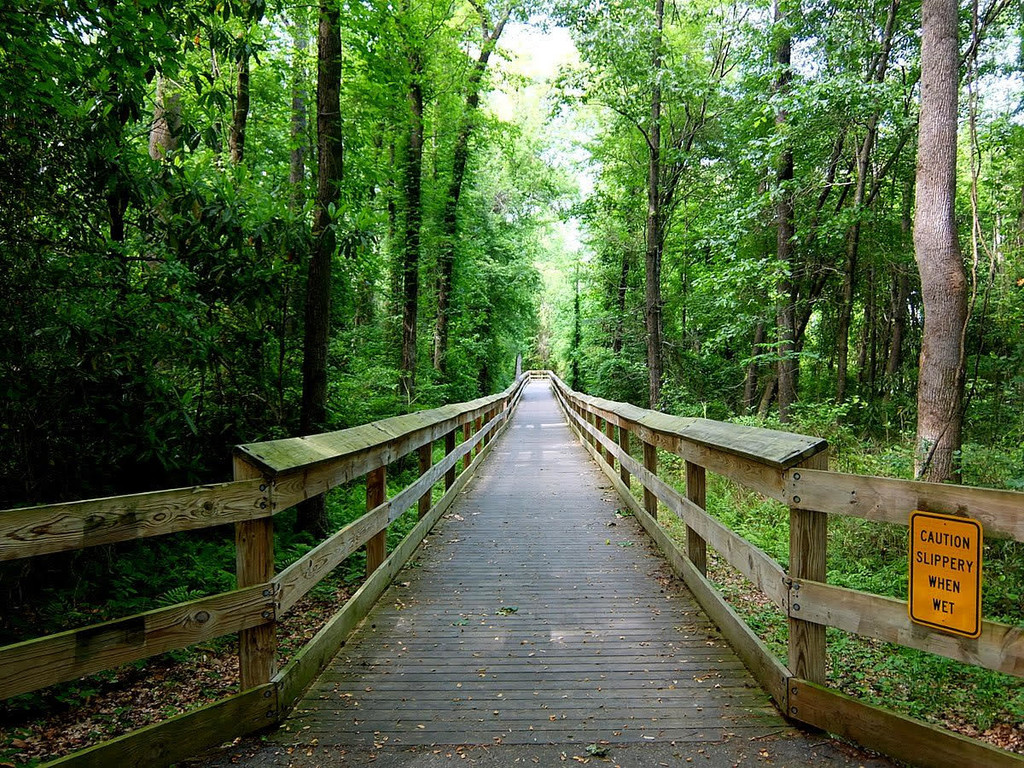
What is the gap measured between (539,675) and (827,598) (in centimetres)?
158

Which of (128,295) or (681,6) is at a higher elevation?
(681,6)

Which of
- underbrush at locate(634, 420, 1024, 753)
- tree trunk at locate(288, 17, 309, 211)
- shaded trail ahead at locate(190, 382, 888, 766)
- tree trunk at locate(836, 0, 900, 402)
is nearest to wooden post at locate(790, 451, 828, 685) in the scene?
shaded trail ahead at locate(190, 382, 888, 766)

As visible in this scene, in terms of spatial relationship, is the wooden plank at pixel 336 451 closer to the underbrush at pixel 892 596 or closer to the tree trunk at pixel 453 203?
the underbrush at pixel 892 596

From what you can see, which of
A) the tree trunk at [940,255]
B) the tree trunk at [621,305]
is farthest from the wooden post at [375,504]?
the tree trunk at [621,305]

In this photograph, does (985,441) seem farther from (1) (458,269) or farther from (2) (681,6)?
(1) (458,269)

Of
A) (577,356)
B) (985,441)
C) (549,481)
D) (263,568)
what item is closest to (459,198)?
(549,481)

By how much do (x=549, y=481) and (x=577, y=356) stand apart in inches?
999

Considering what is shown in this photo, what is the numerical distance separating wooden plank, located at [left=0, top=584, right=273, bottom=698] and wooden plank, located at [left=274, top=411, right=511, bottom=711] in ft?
1.52

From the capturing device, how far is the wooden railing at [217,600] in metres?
1.95

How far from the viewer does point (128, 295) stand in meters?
4.12

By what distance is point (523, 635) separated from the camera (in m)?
3.80

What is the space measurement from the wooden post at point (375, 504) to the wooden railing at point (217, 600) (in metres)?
0.28

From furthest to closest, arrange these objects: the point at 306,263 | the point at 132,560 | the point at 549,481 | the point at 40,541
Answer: the point at 549,481
the point at 306,263
the point at 132,560
the point at 40,541

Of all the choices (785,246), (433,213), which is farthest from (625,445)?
(433,213)
